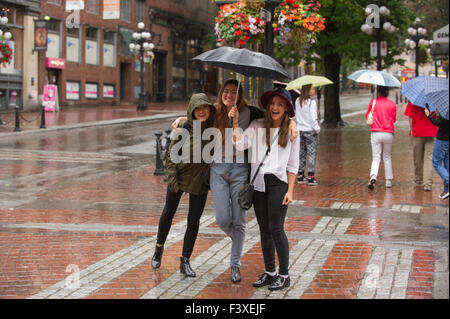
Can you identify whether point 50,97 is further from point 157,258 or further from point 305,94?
point 157,258

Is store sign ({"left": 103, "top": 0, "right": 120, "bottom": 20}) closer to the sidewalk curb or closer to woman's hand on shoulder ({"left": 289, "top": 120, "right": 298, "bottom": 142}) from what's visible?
the sidewalk curb

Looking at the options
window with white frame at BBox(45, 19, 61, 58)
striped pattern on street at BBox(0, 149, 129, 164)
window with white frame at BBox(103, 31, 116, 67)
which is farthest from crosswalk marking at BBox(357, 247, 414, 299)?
window with white frame at BBox(103, 31, 116, 67)

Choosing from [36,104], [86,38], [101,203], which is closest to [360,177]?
[101,203]

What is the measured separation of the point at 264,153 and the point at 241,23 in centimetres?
455

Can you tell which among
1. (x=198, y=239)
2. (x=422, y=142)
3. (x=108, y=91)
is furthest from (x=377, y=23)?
(x=108, y=91)

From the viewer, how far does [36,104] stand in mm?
35250

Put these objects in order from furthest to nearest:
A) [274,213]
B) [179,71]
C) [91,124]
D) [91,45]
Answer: [179,71] → [91,45] → [91,124] → [274,213]

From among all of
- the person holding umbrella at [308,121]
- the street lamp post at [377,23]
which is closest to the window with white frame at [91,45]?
the street lamp post at [377,23]

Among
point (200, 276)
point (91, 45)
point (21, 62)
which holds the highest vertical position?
point (91, 45)

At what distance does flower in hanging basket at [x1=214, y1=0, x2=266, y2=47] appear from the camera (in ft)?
32.4

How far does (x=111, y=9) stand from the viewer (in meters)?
38.8

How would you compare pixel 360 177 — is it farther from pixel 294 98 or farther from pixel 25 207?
pixel 25 207
